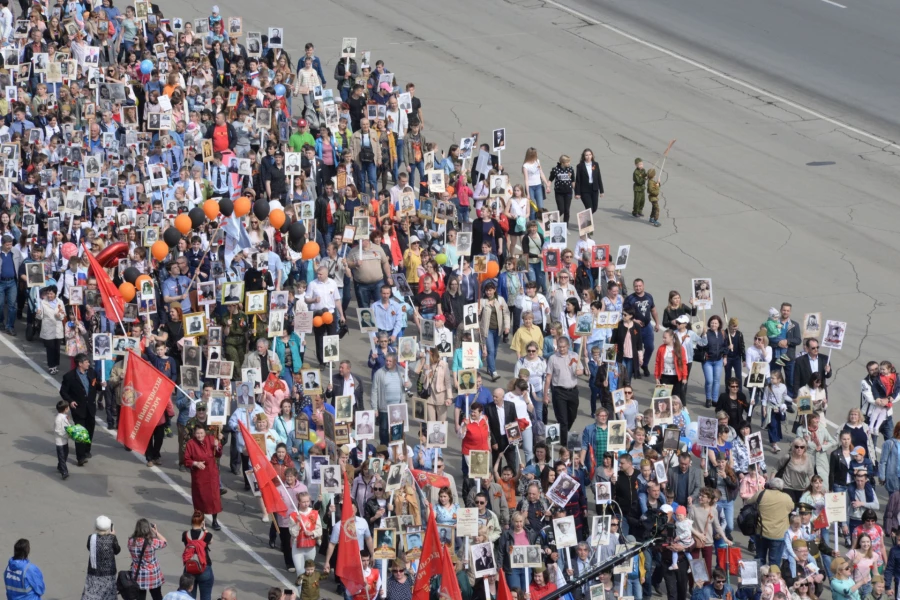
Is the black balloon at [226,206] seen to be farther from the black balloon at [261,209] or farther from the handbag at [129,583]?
the handbag at [129,583]

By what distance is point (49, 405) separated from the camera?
26828 mm

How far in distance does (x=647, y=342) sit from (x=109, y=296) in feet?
27.5

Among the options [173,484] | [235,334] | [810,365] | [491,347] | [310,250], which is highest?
[810,365]

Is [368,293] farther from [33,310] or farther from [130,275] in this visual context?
[33,310]

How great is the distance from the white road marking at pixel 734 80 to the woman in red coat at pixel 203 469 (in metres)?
20.8

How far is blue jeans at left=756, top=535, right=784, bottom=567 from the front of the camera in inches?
886

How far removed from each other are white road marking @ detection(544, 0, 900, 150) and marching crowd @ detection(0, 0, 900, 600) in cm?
748

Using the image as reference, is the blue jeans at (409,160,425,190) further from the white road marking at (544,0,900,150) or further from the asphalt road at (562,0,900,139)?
the asphalt road at (562,0,900,139)

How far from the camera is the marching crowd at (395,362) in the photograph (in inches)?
869

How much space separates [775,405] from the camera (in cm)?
2562

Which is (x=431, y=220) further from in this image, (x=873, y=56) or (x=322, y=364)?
(x=873, y=56)

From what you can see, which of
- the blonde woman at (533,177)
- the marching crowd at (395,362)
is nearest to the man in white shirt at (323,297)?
the marching crowd at (395,362)

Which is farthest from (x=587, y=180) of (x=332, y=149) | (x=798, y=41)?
(x=798, y=41)

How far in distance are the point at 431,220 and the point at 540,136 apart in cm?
857
